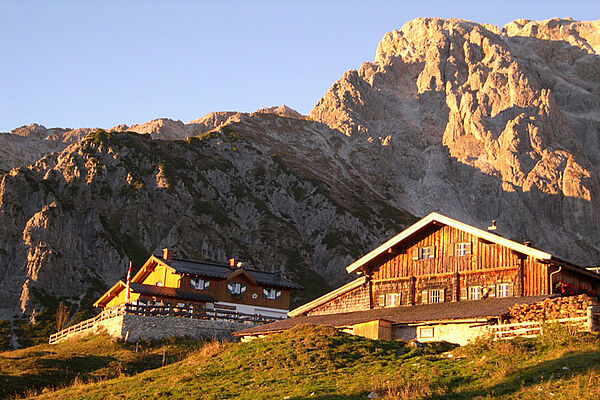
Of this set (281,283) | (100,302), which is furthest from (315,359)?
(100,302)

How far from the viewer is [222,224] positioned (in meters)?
148

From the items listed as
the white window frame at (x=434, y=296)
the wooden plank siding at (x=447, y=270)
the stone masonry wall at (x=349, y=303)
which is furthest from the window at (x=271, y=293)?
the white window frame at (x=434, y=296)

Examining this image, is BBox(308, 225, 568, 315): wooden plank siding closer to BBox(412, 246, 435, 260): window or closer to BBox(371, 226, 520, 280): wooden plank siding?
→ BBox(371, 226, 520, 280): wooden plank siding

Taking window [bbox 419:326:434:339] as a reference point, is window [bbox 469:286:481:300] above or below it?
above

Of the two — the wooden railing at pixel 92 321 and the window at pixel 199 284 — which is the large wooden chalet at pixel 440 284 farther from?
the window at pixel 199 284

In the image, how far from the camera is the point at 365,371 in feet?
105

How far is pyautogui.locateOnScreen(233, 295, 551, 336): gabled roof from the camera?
38.2 m

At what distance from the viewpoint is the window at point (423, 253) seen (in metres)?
47.4

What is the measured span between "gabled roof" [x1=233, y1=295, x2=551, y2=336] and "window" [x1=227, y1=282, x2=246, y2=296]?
26515 millimetres

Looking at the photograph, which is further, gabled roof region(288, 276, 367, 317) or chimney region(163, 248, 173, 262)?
chimney region(163, 248, 173, 262)

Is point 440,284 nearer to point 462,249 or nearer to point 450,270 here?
point 450,270

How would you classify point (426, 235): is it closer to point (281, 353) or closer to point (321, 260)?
point (281, 353)

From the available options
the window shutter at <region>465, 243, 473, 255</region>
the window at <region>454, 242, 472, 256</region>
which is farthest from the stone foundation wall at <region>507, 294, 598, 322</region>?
the window at <region>454, 242, 472, 256</region>

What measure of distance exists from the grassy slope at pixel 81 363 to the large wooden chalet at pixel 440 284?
26.6 feet
